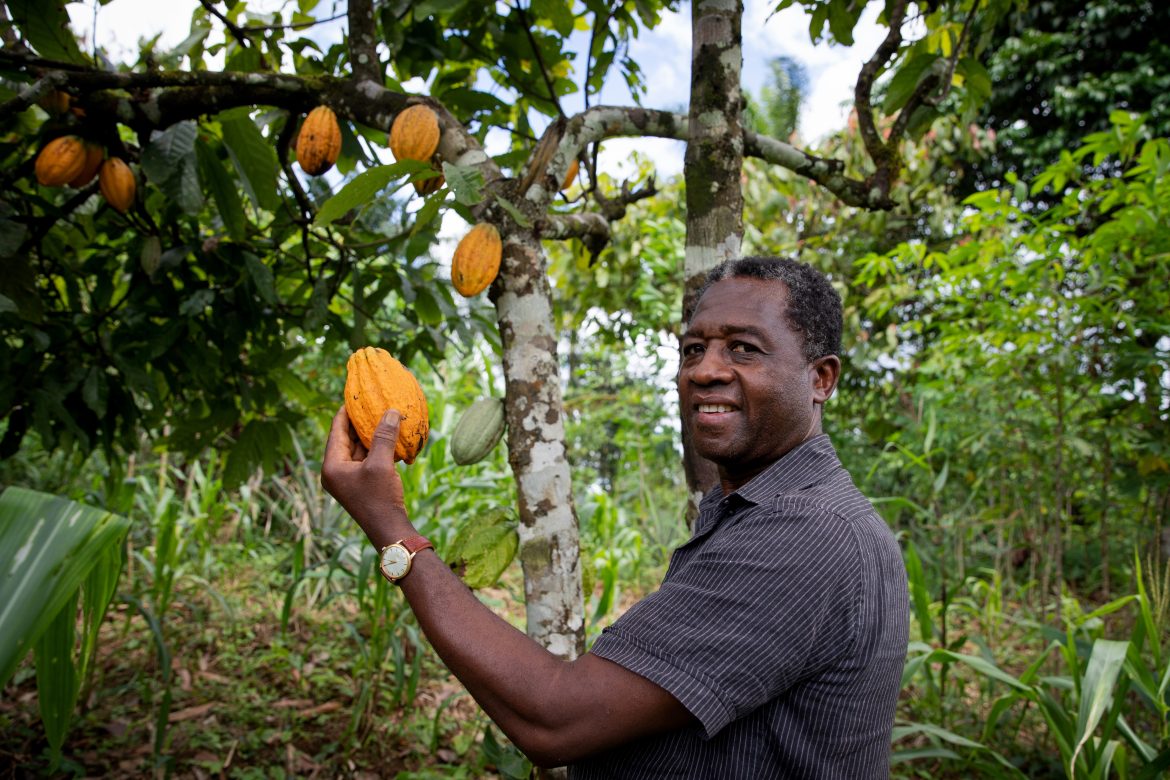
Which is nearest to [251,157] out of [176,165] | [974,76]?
[176,165]

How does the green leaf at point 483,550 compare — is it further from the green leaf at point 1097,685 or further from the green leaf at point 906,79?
the green leaf at point 1097,685

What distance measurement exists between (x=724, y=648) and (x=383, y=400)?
19.5 inches

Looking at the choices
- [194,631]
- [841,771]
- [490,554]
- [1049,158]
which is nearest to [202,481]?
[194,631]

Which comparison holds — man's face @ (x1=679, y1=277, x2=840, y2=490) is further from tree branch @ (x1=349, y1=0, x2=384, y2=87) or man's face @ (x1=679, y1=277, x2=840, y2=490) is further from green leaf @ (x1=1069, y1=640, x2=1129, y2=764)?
green leaf @ (x1=1069, y1=640, x2=1129, y2=764)

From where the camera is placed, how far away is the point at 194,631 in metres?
3.22

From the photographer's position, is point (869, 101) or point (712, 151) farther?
point (869, 101)

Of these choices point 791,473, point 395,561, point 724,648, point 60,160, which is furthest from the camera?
point 60,160

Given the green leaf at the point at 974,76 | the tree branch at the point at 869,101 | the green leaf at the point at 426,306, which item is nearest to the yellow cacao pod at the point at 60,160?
the green leaf at the point at 426,306

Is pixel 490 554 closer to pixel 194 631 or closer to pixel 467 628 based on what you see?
pixel 467 628

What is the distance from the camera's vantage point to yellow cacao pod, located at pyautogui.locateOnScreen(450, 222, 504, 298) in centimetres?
123

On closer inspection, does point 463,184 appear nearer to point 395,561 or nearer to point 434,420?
point 395,561

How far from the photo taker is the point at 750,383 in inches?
40.8

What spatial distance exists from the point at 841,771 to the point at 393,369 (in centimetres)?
71

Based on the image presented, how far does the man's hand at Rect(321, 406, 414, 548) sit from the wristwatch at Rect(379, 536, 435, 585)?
0.04 feet
